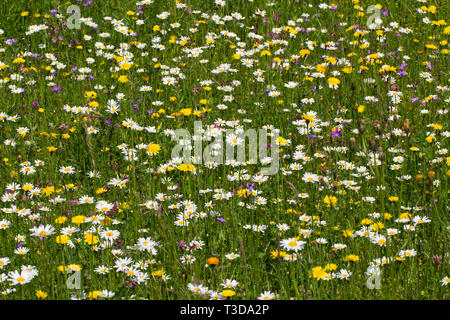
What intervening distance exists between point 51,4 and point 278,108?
333 centimetres

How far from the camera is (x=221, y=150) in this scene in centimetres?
415

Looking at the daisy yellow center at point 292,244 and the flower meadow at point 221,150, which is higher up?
the flower meadow at point 221,150

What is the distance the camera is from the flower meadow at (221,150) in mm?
2914

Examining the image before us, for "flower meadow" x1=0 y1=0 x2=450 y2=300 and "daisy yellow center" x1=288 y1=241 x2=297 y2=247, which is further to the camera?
"daisy yellow center" x1=288 y1=241 x2=297 y2=247

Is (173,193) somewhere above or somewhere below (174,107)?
below

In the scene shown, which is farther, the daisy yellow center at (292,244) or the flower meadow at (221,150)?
the daisy yellow center at (292,244)

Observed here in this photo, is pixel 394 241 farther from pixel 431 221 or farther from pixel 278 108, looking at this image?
pixel 278 108

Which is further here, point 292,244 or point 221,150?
point 221,150

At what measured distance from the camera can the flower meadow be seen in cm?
291

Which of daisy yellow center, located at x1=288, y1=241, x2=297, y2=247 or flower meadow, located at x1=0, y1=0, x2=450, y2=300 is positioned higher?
flower meadow, located at x1=0, y1=0, x2=450, y2=300

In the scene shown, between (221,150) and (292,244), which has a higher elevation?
(221,150)
